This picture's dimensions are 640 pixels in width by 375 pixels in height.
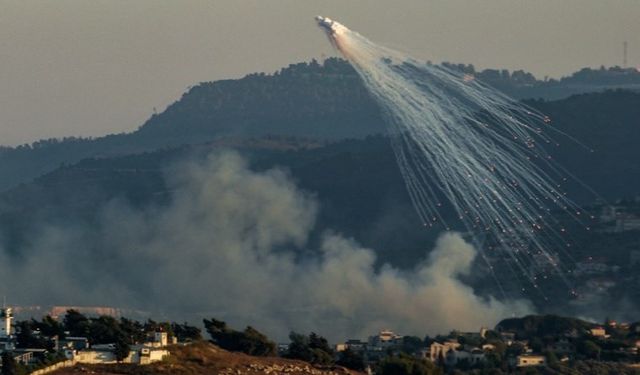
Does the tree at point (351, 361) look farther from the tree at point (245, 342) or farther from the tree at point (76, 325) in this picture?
the tree at point (76, 325)

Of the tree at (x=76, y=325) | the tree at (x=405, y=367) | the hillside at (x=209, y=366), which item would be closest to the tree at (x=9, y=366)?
the hillside at (x=209, y=366)

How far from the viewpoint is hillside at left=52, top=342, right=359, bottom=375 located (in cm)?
15075

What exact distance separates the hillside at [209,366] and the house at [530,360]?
28.7 m

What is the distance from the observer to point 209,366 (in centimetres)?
15725

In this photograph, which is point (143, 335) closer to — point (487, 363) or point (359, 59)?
point (359, 59)

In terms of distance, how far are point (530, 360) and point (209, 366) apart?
44326 mm

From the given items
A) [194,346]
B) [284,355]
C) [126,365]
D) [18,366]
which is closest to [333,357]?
[284,355]

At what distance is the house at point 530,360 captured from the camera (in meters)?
196

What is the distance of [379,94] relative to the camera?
6718 inches

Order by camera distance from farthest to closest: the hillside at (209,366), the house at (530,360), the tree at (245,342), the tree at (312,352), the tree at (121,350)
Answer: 1. the house at (530,360)
2. the tree at (312,352)
3. the tree at (245,342)
4. the tree at (121,350)
5. the hillside at (209,366)

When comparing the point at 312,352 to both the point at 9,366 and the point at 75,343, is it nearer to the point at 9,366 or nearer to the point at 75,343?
the point at 75,343

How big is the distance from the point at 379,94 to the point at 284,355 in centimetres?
1680

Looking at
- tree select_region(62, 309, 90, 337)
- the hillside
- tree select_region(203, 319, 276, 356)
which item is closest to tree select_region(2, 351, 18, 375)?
the hillside

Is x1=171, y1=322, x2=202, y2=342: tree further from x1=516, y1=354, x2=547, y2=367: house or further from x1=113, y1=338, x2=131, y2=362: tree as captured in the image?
x1=516, y1=354, x2=547, y2=367: house
